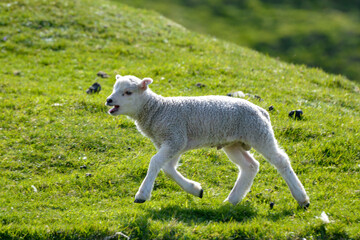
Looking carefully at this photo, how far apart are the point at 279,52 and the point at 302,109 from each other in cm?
2834

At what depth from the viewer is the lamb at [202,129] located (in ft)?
24.5

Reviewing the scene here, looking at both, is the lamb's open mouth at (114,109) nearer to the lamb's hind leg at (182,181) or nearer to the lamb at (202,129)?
the lamb at (202,129)

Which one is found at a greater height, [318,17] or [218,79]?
[218,79]

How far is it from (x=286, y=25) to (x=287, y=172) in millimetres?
38861

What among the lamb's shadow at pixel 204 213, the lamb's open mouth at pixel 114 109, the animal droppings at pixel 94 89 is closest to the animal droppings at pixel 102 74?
the animal droppings at pixel 94 89

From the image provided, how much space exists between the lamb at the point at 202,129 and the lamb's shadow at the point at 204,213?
12.4 inches

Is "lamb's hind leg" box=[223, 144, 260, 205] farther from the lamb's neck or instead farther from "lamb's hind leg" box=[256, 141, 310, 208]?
the lamb's neck

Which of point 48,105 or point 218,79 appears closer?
point 48,105

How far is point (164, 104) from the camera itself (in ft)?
26.2

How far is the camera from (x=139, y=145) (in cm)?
984

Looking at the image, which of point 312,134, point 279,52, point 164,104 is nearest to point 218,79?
point 312,134

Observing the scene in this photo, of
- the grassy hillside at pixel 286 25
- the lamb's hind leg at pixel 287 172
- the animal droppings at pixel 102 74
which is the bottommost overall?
the grassy hillside at pixel 286 25

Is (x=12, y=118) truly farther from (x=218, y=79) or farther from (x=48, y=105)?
(x=218, y=79)

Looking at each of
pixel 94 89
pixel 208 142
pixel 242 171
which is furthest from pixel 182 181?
pixel 94 89
